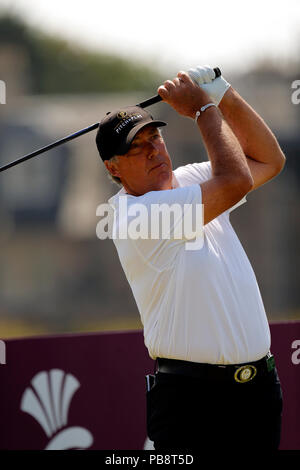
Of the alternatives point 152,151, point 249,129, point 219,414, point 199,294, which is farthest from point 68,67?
point 219,414

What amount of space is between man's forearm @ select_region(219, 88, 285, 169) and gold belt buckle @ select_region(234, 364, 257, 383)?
103cm

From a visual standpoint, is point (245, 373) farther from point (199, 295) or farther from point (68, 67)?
point (68, 67)

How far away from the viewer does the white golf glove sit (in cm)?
353

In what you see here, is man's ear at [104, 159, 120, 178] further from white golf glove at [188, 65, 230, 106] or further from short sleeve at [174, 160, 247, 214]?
white golf glove at [188, 65, 230, 106]

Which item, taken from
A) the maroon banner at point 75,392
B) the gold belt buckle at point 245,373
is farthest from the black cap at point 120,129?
the maroon banner at point 75,392

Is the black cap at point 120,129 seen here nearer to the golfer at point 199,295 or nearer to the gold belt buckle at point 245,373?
the golfer at point 199,295

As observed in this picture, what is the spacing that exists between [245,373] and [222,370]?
0.10 metres

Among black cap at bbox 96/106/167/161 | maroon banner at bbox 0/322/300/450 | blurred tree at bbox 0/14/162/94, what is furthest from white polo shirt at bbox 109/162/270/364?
blurred tree at bbox 0/14/162/94

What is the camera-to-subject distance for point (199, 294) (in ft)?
11.0

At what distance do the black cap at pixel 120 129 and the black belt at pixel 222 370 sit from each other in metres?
0.97

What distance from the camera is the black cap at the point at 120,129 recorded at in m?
3.50

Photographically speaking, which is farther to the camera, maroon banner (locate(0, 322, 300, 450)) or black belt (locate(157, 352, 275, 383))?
maroon banner (locate(0, 322, 300, 450))

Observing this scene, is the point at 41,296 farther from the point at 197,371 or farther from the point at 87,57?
the point at 87,57
